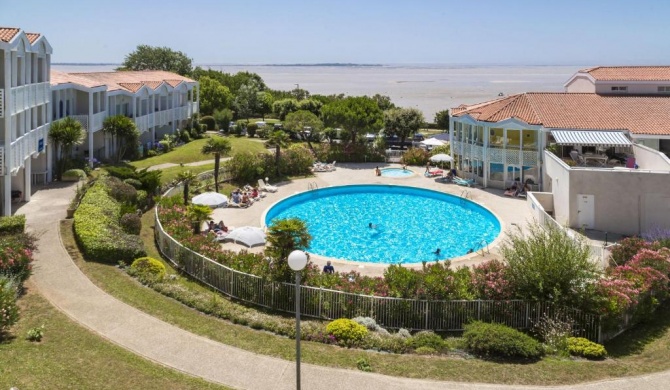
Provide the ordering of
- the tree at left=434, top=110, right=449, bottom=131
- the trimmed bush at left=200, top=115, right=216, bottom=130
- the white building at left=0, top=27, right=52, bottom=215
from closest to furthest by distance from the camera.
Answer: the white building at left=0, top=27, right=52, bottom=215 < the trimmed bush at left=200, top=115, right=216, bottom=130 < the tree at left=434, top=110, right=449, bottom=131

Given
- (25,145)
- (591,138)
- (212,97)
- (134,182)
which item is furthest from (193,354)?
(212,97)

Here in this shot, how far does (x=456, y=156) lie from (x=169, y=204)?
26208 mm

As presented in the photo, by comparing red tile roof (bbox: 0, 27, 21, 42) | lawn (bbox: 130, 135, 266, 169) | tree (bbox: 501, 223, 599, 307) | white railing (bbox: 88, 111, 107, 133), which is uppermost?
red tile roof (bbox: 0, 27, 21, 42)

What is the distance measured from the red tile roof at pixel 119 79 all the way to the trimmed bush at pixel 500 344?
109ft

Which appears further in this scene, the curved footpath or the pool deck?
the pool deck

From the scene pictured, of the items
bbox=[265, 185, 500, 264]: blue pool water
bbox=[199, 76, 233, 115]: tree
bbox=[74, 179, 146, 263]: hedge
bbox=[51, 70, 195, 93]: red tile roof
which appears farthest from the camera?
bbox=[199, 76, 233, 115]: tree

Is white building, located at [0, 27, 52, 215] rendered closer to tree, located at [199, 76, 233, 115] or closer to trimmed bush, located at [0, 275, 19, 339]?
trimmed bush, located at [0, 275, 19, 339]

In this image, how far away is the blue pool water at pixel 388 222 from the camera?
2922 cm

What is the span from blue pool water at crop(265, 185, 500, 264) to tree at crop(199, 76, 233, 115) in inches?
1380

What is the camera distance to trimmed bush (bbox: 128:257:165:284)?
21.0 metres

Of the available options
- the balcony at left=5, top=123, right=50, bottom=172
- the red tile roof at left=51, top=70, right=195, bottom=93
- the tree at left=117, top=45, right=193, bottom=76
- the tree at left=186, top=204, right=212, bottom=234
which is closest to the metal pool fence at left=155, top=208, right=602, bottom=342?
the tree at left=186, top=204, right=212, bottom=234

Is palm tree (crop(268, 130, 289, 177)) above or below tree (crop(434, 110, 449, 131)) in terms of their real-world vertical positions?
below

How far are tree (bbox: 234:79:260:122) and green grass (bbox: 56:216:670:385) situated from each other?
5823 cm

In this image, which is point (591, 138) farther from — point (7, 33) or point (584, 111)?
point (7, 33)
